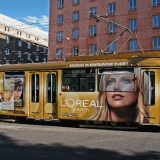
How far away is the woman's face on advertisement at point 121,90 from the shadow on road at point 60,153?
12.1ft

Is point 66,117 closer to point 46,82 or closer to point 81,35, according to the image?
point 46,82

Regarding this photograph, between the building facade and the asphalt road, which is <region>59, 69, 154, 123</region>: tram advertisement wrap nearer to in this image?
the asphalt road

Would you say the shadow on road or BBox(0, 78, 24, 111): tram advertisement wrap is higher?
BBox(0, 78, 24, 111): tram advertisement wrap

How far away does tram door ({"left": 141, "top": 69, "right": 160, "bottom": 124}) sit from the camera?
10.2 m

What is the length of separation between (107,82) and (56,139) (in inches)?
136

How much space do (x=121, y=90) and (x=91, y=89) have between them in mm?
1252

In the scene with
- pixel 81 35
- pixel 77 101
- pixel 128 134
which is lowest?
pixel 128 134

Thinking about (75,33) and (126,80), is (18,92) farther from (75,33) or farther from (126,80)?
(75,33)

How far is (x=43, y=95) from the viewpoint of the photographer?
1229 cm

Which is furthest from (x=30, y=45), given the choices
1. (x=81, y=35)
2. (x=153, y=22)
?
(x=153, y=22)

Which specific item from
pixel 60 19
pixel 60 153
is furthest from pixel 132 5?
pixel 60 153

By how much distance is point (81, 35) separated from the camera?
135ft

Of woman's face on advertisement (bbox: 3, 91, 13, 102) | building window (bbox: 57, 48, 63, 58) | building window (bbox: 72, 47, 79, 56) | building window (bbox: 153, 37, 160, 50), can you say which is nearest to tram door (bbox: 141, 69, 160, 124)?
woman's face on advertisement (bbox: 3, 91, 13, 102)

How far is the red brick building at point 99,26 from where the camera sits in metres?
35.4
